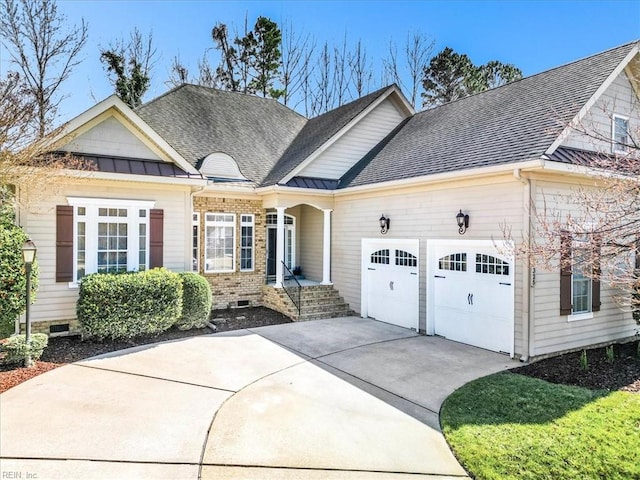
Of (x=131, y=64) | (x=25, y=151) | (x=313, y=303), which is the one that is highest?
(x=131, y=64)

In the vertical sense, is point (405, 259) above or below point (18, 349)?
above

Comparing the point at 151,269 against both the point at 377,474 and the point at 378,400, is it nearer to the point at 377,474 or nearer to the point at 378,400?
the point at 378,400

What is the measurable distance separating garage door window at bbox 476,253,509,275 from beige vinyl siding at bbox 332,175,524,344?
345 millimetres

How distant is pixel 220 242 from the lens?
13055mm

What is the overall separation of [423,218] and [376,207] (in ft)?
6.04

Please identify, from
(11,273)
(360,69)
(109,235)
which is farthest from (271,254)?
(360,69)

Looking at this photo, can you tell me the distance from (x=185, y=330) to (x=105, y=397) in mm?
4389

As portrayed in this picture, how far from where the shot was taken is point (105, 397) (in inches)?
231

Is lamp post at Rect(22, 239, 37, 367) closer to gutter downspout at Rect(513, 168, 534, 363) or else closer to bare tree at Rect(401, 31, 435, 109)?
gutter downspout at Rect(513, 168, 534, 363)

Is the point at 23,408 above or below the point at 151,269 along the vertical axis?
below

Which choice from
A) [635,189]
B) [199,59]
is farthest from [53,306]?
[199,59]

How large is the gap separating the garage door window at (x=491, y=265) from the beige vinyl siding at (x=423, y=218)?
34 cm

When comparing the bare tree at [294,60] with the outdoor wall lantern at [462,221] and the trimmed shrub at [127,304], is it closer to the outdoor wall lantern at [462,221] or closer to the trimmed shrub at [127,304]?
the trimmed shrub at [127,304]

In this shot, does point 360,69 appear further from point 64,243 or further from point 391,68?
point 64,243
